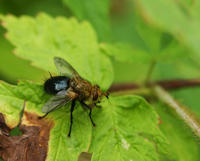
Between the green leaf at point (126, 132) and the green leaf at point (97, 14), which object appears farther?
the green leaf at point (97, 14)

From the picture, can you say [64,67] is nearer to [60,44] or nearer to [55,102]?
[60,44]

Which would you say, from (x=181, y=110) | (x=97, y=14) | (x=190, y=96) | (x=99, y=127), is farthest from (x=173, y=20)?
(x=190, y=96)

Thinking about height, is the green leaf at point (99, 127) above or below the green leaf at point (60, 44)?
below

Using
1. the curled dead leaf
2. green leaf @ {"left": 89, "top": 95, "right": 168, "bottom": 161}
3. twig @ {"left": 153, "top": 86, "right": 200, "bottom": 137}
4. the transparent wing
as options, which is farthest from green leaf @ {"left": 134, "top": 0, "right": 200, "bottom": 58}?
the curled dead leaf

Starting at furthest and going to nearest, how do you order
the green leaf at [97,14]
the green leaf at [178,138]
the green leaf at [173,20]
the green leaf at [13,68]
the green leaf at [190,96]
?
the green leaf at [13,68], the green leaf at [190,96], the green leaf at [97,14], the green leaf at [178,138], the green leaf at [173,20]

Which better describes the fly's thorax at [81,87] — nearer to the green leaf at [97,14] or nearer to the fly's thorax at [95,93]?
the fly's thorax at [95,93]

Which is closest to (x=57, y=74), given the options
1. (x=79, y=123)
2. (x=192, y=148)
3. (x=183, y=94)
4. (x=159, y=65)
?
(x=79, y=123)

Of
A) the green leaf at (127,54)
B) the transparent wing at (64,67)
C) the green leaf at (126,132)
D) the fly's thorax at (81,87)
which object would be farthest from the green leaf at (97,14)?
the green leaf at (126,132)

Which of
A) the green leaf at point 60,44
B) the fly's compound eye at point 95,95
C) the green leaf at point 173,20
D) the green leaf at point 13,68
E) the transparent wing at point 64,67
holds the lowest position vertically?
the fly's compound eye at point 95,95
